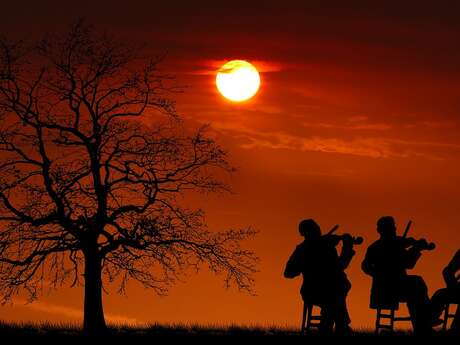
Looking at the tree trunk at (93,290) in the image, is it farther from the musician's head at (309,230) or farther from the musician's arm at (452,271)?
the musician's arm at (452,271)

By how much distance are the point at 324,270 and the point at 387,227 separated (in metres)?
1.38

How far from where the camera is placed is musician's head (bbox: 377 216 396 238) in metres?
16.9

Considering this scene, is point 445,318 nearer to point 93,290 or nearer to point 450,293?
point 450,293

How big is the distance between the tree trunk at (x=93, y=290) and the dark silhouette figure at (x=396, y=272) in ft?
33.6

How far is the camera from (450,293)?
55.8 feet

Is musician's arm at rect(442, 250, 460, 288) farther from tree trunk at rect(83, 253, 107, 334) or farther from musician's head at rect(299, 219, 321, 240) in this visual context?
tree trunk at rect(83, 253, 107, 334)

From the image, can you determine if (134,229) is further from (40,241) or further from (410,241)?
(410,241)

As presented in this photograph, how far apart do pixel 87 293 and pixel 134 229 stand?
2.17m

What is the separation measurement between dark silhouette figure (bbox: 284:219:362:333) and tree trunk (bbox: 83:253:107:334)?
31.0 feet

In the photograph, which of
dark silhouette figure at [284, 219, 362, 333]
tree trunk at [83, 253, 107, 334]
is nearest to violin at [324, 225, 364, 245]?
dark silhouette figure at [284, 219, 362, 333]

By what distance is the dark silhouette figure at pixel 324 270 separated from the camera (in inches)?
667

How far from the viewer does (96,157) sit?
84.8 feet

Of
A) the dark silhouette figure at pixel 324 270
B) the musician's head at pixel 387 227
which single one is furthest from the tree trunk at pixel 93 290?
the musician's head at pixel 387 227

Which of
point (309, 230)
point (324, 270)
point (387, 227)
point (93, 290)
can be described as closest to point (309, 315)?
point (324, 270)
